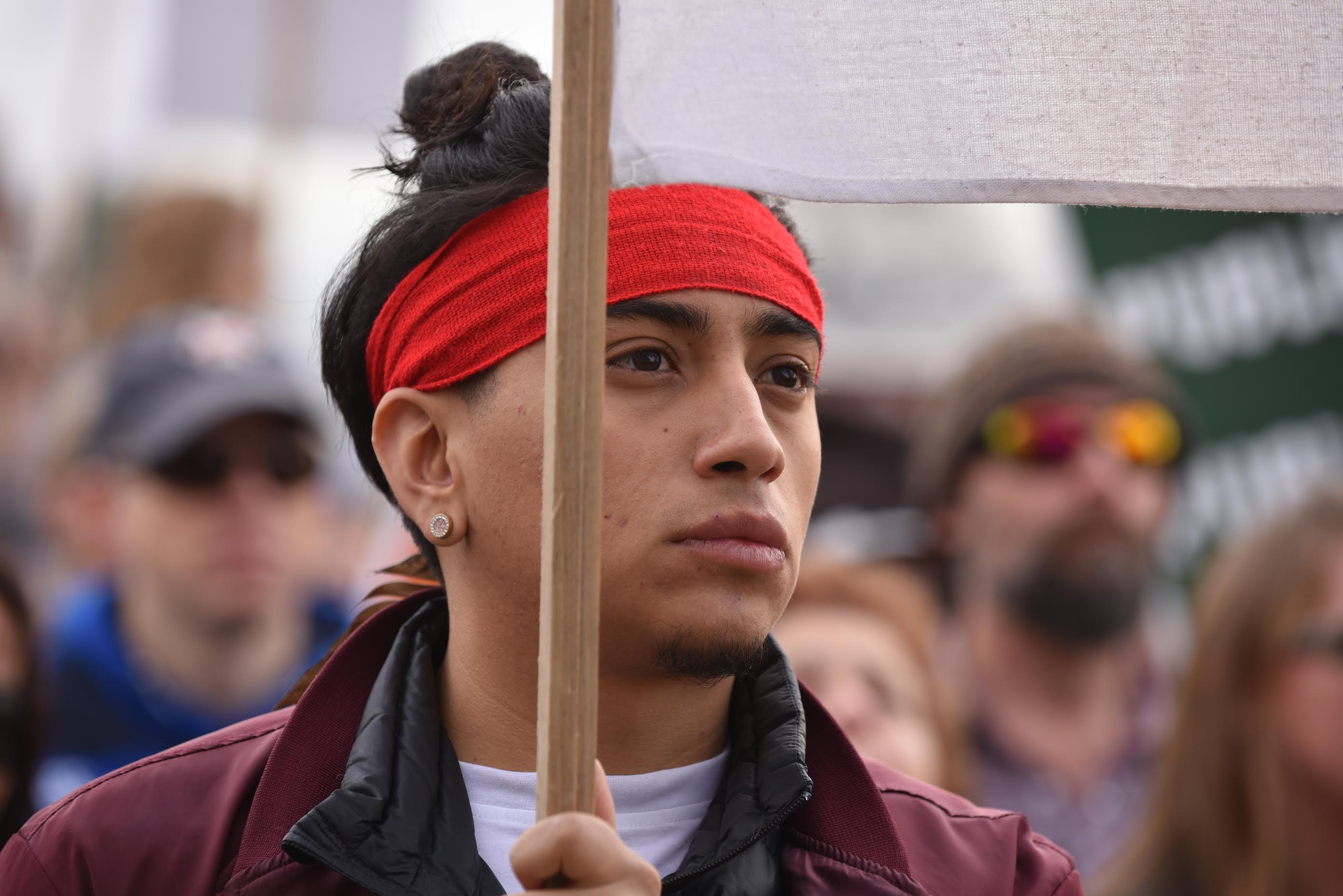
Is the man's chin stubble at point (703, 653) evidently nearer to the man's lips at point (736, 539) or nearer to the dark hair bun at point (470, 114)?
the man's lips at point (736, 539)

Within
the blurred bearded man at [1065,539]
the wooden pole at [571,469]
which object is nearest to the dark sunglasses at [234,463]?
the blurred bearded man at [1065,539]

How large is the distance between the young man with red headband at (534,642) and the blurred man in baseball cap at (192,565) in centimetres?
233

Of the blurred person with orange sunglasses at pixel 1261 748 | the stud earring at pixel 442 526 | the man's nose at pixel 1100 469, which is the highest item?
the stud earring at pixel 442 526

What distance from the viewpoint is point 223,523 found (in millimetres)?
4820

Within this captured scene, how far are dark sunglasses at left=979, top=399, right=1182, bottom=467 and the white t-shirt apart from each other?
3194 mm

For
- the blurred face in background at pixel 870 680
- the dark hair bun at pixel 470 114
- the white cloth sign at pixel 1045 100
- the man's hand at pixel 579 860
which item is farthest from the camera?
the blurred face in background at pixel 870 680

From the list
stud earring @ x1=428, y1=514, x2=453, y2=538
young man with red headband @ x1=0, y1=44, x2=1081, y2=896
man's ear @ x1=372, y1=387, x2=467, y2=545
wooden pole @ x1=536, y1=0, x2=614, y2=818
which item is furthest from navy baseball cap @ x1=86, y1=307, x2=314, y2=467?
wooden pole @ x1=536, y1=0, x2=614, y2=818

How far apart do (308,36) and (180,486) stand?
5.82 metres

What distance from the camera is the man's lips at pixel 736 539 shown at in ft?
7.36

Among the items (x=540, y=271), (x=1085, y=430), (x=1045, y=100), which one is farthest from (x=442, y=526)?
(x=1085, y=430)

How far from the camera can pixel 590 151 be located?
6.29 ft

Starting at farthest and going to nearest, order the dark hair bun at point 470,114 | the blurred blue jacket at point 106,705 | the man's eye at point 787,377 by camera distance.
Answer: the blurred blue jacket at point 106,705
the dark hair bun at point 470,114
the man's eye at point 787,377

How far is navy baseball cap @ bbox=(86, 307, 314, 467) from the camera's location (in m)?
4.91

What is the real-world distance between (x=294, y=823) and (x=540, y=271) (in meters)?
0.85
